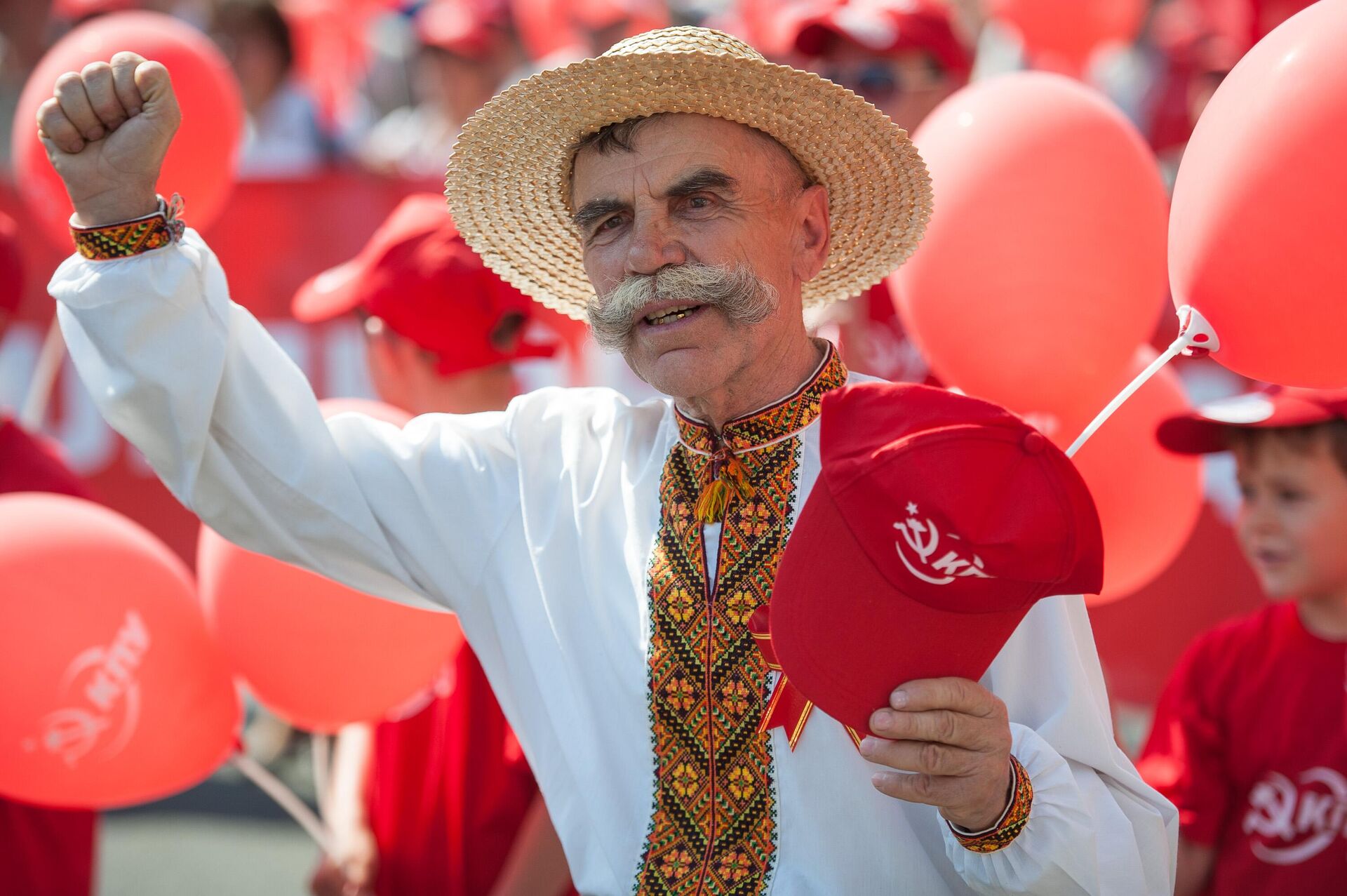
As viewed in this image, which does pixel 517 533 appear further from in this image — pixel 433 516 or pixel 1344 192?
pixel 1344 192

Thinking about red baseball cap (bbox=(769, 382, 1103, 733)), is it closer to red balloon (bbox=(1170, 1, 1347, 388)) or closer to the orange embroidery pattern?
the orange embroidery pattern

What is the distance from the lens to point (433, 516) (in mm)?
2193

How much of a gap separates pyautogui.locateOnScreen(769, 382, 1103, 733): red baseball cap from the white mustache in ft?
1.56

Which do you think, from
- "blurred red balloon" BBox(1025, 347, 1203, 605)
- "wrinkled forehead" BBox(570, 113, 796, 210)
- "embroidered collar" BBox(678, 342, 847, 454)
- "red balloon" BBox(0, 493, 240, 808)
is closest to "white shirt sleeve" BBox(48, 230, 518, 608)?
"embroidered collar" BBox(678, 342, 847, 454)

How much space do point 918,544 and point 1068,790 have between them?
45 cm

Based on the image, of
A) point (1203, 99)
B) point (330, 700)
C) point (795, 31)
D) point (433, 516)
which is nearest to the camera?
point (433, 516)

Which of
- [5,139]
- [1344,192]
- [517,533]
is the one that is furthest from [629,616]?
[5,139]

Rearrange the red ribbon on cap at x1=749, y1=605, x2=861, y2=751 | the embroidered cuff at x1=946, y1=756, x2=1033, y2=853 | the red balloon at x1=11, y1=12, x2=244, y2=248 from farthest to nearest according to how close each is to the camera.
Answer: the red balloon at x1=11, y1=12, x2=244, y2=248 → the red ribbon on cap at x1=749, y1=605, x2=861, y2=751 → the embroidered cuff at x1=946, y1=756, x2=1033, y2=853

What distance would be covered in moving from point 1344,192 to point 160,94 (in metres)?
1.57

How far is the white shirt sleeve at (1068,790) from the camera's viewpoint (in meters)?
1.68

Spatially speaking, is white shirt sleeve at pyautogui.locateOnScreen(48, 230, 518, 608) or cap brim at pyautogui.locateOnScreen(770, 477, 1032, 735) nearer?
cap brim at pyautogui.locateOnScreen(770, 477, 1032, 735)

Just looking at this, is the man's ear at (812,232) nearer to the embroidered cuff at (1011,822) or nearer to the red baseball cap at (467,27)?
the embroidered cuff at (1011,822)

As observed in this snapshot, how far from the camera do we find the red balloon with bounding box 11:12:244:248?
10.6ft

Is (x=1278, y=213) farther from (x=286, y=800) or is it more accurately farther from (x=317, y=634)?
(x=286, y=800)
